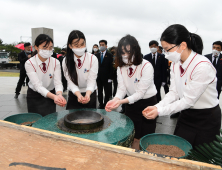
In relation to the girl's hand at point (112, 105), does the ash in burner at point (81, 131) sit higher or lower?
lower

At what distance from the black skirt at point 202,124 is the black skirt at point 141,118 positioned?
74 cm

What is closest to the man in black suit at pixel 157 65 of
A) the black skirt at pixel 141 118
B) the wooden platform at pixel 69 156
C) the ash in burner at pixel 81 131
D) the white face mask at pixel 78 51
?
the black skirt at pixel 141 118

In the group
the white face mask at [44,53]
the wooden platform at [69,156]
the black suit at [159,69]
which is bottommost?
the wooden platform at [69,156]

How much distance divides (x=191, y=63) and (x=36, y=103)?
235 centimetres

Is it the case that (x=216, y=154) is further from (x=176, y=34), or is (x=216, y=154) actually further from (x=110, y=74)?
(x=110, y=74)

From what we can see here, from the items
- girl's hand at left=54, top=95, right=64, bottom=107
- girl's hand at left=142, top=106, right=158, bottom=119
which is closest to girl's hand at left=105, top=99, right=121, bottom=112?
girl's hand at left=142, top=106, right=158, bottom=119

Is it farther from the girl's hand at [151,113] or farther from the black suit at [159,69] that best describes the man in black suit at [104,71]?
the girl's hand at [151,113]

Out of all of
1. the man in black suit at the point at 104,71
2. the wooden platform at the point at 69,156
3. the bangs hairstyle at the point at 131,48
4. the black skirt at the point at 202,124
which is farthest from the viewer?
the man in black suit at the point at 104,71

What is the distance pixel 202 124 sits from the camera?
173 centimetres

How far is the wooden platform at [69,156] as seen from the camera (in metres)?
1.00

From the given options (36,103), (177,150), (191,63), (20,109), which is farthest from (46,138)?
(20,109)

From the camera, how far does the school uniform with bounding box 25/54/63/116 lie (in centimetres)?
261

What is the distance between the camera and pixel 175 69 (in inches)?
77.4

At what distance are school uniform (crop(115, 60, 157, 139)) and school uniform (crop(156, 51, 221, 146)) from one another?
543 millimetres
